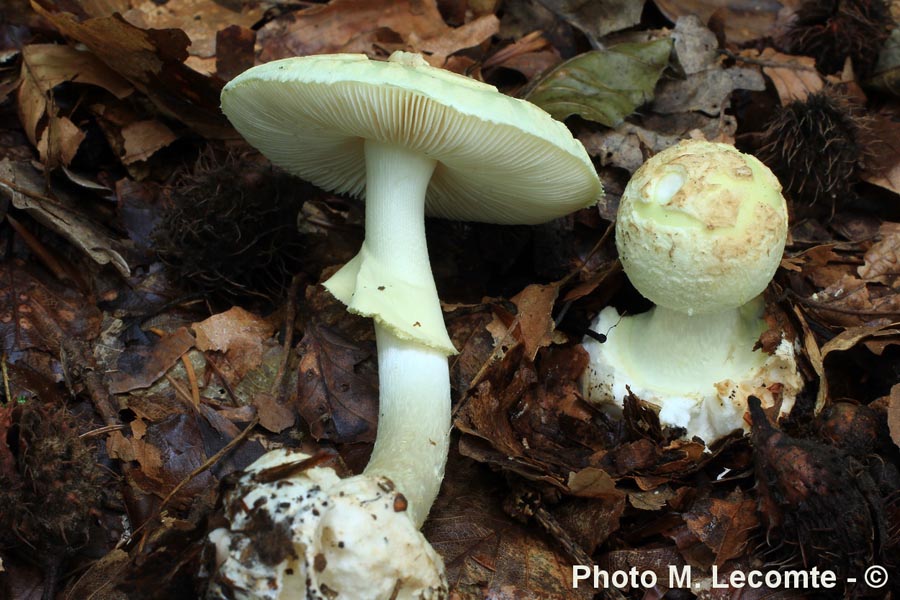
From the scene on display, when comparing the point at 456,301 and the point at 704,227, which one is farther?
the point at 456,301

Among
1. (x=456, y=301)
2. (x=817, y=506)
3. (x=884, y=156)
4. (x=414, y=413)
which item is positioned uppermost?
(x=884, y=156)

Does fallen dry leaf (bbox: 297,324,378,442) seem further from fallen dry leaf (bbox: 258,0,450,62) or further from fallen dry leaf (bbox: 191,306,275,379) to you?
fallen dry leaf (bbox: 258,0,450,62)

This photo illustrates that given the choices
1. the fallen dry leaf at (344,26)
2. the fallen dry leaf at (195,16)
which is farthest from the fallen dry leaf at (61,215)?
the fallen dry leaf at (344,26)

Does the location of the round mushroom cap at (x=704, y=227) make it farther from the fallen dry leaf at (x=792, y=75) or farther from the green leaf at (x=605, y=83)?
the fallen dry leaf at (x=792, y=75)

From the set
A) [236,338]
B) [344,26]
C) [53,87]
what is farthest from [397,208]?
[53,87]

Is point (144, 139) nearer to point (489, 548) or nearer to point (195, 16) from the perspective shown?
point (195, 16)

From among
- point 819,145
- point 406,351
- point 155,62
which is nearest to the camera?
point 406,351
